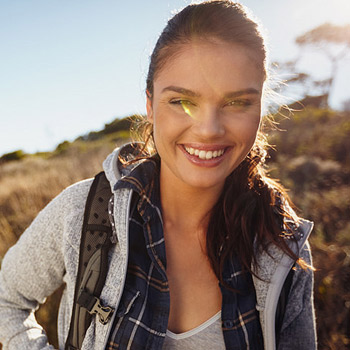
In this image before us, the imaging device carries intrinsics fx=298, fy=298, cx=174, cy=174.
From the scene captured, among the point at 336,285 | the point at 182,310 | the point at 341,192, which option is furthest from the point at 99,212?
the point at 341,192

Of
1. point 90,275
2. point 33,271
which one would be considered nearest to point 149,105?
point 90,275

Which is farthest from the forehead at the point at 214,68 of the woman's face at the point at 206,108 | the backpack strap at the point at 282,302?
the backpack strap at the point at 282,302

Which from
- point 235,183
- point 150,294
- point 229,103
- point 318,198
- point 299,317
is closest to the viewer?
point 229,103

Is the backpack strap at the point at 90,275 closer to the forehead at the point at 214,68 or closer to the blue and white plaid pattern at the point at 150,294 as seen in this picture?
the blue and white plaid pattern at the point at 150,294

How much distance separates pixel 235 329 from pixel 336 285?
1.78m

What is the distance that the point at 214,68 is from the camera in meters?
1.27

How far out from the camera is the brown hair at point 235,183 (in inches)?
54.5

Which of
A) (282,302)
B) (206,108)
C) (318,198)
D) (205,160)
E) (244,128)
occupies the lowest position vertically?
(318,198)

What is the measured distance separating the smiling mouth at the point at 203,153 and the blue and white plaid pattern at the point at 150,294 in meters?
0.31

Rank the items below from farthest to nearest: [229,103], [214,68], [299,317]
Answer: [299,317]
[229,103]
[214,68]

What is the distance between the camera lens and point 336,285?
276cm

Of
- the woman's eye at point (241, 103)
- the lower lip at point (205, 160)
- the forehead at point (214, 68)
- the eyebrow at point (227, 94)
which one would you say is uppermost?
the forehead at point (214, 68)

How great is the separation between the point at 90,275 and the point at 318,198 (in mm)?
3728

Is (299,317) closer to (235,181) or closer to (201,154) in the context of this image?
(235,181)
